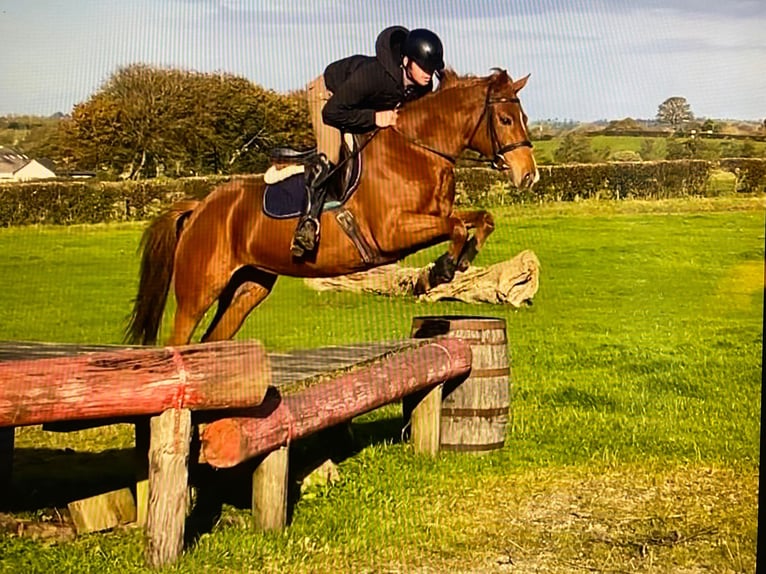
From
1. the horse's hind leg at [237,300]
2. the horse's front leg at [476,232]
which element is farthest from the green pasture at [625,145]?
the horse's hind leg at [237,300]

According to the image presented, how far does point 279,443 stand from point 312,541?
1.26ft

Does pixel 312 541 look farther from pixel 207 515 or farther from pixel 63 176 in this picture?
pixel 63 176

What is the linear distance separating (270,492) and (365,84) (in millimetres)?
1648

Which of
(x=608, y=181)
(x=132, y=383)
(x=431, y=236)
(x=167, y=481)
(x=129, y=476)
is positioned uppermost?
(x=608, y=181)

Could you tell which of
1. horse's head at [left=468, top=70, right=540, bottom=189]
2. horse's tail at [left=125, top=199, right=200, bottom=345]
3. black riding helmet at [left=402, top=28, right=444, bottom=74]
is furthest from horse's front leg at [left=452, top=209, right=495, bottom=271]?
horse's tail at [left=125, top=199, right=200, bottom=345]

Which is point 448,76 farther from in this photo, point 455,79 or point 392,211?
point 392,211

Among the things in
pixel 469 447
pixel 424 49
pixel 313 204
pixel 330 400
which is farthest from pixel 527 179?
pixel 469 447

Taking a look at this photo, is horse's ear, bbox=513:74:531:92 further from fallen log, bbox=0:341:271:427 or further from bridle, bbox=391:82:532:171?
fallen log, bbox=0:341:271:427

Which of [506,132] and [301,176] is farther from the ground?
[506,132]

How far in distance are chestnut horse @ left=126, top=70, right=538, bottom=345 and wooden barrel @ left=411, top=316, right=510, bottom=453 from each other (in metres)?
0.87

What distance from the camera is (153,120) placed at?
449 cm

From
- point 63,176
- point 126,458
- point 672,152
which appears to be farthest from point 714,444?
point 63,176

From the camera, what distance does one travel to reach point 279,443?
13.5 ft

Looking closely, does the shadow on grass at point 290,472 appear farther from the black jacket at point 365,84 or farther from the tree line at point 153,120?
the black jacket at point 365,84
